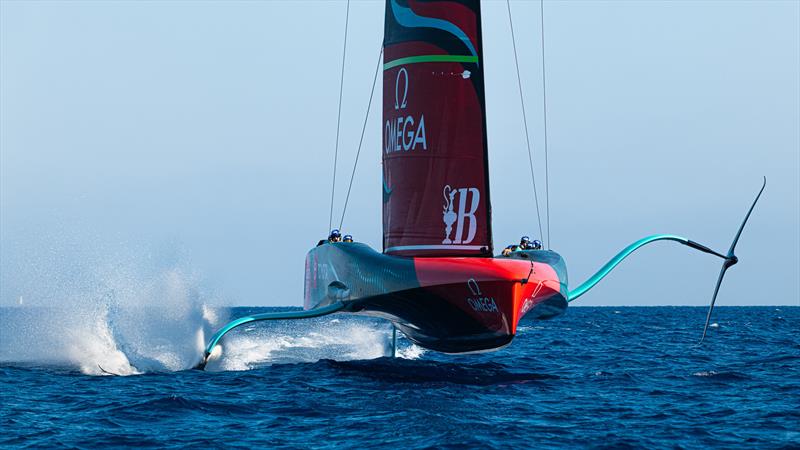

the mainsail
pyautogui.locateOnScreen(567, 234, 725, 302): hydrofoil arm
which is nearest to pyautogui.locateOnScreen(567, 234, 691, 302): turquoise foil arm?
pyautogui.locateOnScreen(567, 234, 725, 302): hydrofoil arm

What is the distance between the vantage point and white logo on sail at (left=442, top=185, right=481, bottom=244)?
57.9 ft

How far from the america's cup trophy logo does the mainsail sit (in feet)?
0.06

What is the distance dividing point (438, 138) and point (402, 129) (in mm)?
875

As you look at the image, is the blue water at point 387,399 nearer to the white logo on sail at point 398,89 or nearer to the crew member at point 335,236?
the crew member at point 335,236

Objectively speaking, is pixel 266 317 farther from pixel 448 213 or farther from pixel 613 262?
pixel 613 262

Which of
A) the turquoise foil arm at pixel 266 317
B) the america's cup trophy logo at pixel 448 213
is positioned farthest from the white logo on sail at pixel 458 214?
the turquoise foil arm at pixel 266 317

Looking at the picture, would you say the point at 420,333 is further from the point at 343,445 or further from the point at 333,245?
the point at 343,445

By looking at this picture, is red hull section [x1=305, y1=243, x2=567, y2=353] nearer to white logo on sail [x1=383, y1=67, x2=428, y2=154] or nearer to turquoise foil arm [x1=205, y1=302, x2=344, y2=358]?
turquoise foil arm [x1=205, y1=302, x2=344, y2=358]

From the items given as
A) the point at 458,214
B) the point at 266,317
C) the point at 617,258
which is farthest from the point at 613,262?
the point at 266,317

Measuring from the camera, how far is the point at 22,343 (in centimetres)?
2350

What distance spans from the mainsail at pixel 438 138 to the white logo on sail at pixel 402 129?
0.7 inches

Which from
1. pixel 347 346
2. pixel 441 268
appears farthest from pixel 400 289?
pixel 347 346

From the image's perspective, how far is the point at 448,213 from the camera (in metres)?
17.7

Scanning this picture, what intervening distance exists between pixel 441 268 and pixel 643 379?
17.0 ft
